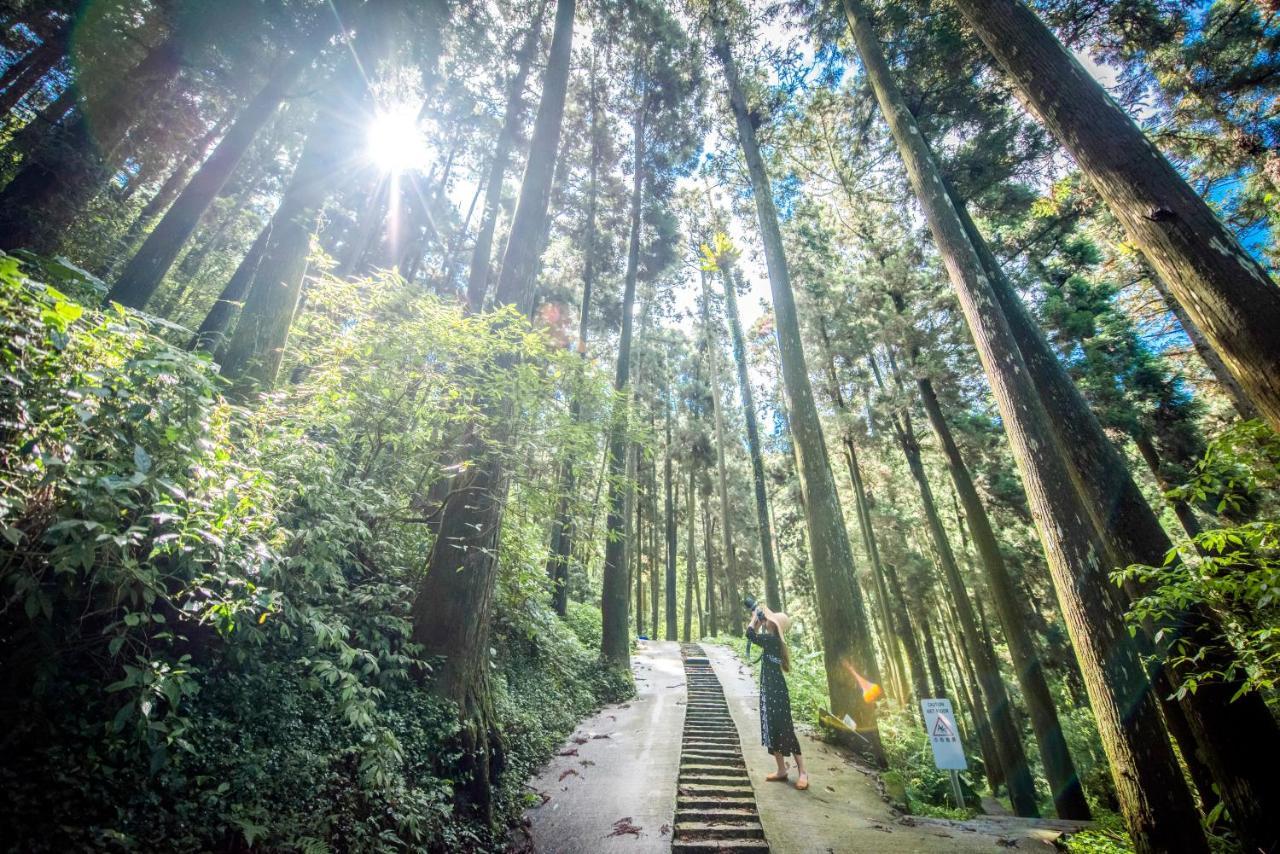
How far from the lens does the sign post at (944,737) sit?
5.92 m

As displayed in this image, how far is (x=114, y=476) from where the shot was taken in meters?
2.07

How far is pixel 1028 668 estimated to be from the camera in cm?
877

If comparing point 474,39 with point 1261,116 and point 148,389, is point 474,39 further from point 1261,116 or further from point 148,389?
point 1261,116

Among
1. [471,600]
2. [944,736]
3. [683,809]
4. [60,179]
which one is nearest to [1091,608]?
[944,736]

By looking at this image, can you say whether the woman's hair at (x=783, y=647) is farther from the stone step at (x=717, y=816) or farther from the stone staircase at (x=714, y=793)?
the stone step at (x=717, y=816)

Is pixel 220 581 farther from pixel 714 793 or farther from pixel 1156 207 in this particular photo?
pixel 1156 207

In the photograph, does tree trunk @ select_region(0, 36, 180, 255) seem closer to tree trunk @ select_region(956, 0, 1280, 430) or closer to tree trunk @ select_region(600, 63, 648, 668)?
tree trunk @ select_region(600, 63, 648, 668)

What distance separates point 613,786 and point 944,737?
14.2ft

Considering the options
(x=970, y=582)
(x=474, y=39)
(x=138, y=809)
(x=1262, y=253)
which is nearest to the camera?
(x=138, y=809)

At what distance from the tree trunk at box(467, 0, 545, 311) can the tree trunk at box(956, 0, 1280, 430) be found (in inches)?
401

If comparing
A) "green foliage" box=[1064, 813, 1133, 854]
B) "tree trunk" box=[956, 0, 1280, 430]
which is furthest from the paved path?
"tree trunk" box=[956, 0, 1280, 430]

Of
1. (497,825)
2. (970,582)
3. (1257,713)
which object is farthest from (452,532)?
(970,582)

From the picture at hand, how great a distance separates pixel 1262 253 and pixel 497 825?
78.1 feet

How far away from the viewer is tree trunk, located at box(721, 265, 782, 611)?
13789mm
